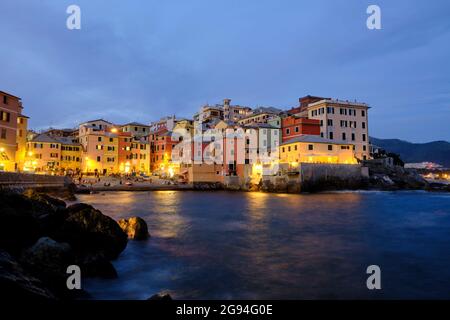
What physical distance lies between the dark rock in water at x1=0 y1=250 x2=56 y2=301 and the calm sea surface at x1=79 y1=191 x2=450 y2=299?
130 inches

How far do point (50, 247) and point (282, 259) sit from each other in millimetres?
10915

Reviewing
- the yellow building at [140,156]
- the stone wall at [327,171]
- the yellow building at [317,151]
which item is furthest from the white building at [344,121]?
the yellow building at [140,156]

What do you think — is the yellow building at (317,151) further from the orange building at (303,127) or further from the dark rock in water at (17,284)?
the dark rock in water at (17,284)

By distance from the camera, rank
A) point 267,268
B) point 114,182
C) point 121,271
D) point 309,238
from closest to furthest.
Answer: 1. point 121,271
2. point 267,268
3. point 309,238
4. point 114,182

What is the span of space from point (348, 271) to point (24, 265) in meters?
12.9

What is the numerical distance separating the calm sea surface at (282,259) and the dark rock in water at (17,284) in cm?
330

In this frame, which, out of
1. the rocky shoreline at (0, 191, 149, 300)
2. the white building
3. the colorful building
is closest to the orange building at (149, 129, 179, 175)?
the white building

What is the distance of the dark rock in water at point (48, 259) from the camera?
1001 centimetres

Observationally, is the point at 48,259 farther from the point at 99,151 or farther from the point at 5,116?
the point at 99,151

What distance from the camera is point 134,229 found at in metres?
19.7

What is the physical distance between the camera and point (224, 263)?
1552 centimetres
